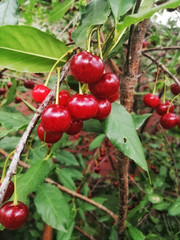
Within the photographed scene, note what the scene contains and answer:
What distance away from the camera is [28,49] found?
47cm

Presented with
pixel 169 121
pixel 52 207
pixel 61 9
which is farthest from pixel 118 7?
pixel 52 207

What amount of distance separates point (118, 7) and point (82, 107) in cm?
25

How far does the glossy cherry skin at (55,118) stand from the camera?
15.6 inches

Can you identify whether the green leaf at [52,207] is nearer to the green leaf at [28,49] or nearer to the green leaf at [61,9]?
the green leaf at [28,49]

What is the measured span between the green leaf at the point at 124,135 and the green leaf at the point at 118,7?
237 millimetres

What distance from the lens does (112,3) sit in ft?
1.52

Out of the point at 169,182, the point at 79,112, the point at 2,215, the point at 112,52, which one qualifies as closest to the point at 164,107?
the point at 112,52

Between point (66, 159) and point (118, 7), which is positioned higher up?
point (118, 7)

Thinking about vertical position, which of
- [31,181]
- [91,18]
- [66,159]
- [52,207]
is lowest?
[66,159]

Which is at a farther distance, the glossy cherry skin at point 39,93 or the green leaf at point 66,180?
the green leaf at point 66,180

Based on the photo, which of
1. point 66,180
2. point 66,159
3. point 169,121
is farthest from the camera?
point 66,159

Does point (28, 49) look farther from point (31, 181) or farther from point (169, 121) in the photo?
point (169, 121)

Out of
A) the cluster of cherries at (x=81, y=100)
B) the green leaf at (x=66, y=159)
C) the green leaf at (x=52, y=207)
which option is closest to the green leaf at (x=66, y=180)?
the green leaf at (x=66, y=159)

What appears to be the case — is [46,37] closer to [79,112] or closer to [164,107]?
[79,112]
